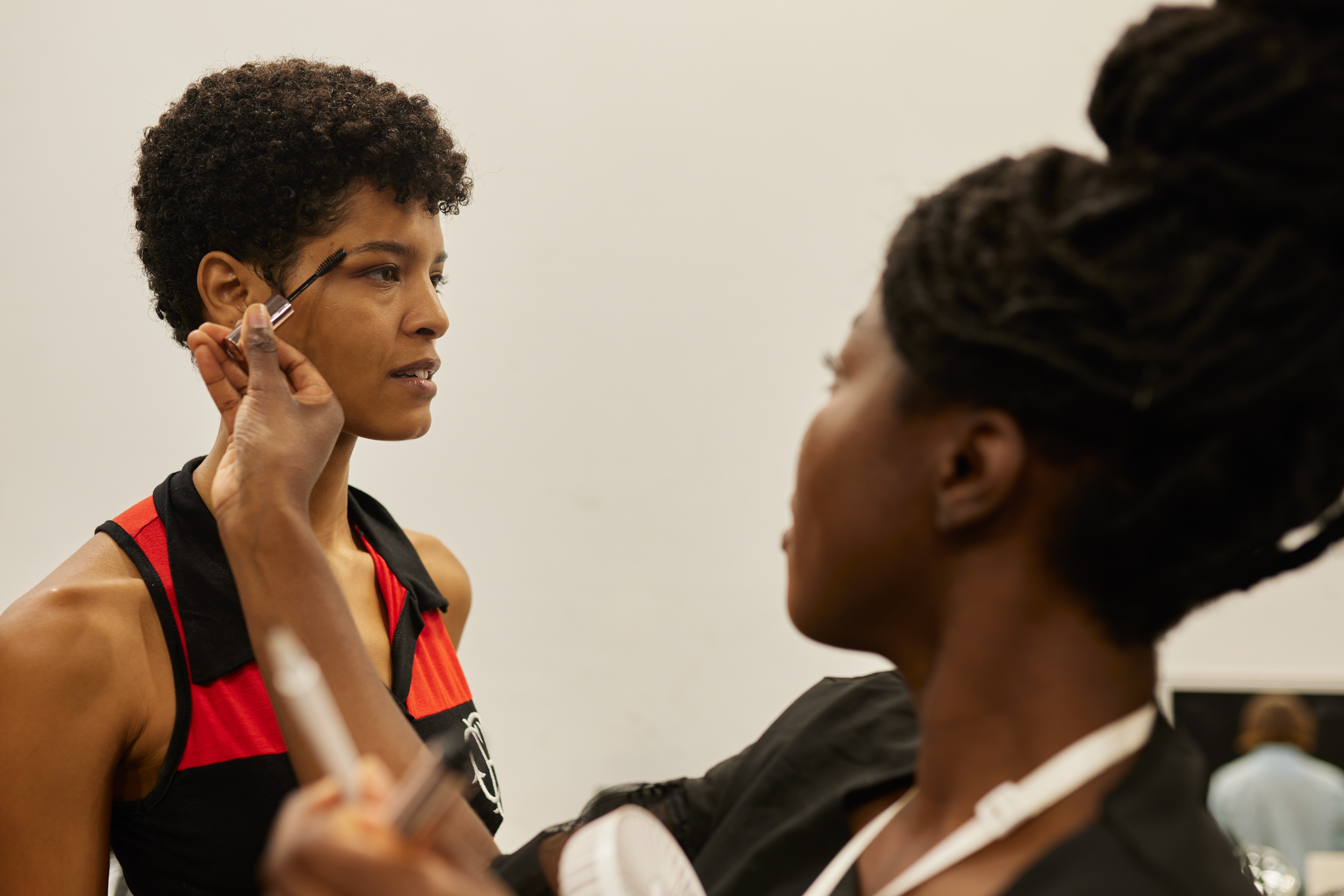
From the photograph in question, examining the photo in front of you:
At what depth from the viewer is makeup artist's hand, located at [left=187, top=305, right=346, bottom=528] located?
2.76ft

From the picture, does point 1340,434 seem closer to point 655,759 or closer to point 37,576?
point 655,759

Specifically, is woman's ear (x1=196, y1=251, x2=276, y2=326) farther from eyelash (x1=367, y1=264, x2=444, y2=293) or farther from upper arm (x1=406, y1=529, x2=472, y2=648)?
upper arm (x1=406, y1=529, x2=472, y2=648)

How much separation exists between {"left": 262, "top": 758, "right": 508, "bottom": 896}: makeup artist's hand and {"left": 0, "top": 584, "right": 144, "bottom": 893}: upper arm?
22.2 inches

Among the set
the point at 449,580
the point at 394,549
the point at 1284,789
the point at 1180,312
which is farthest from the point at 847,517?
the point at 1284,789

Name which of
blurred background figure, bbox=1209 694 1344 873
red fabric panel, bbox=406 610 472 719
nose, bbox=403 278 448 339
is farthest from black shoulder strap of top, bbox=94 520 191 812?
blurred background figure, bbox=1209 694 1344 873

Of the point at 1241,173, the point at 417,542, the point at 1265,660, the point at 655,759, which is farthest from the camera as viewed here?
the point at 1265,660

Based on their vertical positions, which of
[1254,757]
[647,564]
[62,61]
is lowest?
[1254,757]

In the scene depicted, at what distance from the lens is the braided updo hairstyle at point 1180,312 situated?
46 centimetres

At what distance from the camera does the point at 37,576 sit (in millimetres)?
1745

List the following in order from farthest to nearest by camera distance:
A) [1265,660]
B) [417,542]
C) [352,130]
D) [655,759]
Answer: [1265,660] → [655,759] → [417,542] → [352,130]

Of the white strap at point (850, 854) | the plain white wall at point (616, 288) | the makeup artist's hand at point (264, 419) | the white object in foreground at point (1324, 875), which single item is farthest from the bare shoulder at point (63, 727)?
the white object in foreground at point (1324, 875)

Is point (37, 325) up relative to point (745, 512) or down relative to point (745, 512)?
up

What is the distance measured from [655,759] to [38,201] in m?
1.46

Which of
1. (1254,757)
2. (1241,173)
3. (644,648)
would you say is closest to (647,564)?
(644,648)
